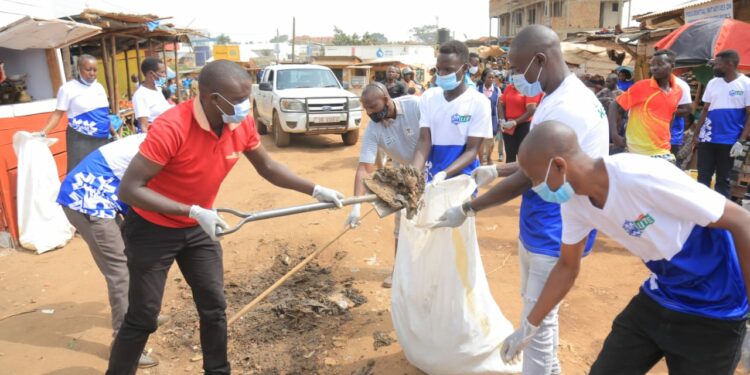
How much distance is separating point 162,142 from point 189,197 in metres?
0.38

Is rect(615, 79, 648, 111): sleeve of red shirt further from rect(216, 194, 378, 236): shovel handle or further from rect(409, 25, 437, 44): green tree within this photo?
rect(409, 25, 437, 44): green tree

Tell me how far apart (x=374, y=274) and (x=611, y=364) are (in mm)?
2837

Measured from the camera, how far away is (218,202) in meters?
7.44

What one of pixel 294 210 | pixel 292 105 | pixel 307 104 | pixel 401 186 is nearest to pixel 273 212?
pixel 294 210

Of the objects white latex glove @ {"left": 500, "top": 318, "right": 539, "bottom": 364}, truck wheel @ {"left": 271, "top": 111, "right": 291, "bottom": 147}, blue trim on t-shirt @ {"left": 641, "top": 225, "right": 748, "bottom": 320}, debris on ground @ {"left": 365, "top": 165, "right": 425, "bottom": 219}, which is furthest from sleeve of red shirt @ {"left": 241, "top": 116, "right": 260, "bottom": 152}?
truck wheel @ {"left": 271, "top": 111, "right": 291, "bottom": 147}

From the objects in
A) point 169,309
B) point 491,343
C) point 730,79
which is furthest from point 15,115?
point 730,79

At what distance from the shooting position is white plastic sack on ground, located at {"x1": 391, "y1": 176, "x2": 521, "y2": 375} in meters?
2.78

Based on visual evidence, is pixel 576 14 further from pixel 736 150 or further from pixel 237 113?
pixel 237 113

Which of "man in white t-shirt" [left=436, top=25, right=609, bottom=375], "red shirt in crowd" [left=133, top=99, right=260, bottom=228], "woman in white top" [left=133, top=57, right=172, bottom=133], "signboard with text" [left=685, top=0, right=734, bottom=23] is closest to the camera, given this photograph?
"man in white t-shirt" [left=436, top=25, right=609, bottom=375]

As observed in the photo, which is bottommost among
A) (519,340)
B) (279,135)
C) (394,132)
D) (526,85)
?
(279,135)

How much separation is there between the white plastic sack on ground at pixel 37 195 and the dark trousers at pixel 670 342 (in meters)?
5.74

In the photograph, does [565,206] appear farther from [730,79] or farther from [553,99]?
[730,79]

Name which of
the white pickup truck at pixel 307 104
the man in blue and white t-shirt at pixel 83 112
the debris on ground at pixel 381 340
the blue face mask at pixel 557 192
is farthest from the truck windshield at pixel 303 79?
the blue face mask at pixel 557 192

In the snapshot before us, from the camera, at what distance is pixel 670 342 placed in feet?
6.05
